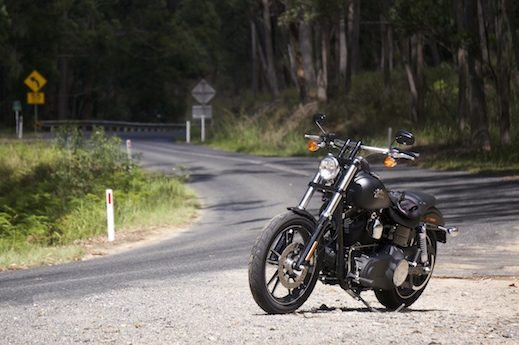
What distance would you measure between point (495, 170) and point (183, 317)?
1907 centimetres

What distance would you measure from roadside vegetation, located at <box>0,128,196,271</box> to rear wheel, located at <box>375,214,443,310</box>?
7.00m

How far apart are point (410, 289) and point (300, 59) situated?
39.3 meters

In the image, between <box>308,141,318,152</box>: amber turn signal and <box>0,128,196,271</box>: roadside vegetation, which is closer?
<box>308,141,318,152</box>: amber turn signal

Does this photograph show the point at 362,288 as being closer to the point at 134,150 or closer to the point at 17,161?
the point at 17,161

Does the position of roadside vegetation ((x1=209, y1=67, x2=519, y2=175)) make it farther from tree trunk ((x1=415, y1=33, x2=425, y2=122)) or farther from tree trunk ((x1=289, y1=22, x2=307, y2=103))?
tree trunk ((x1=289, y1=22, x2=307, y2=103))

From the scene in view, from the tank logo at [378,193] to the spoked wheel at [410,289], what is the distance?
89 centimetres

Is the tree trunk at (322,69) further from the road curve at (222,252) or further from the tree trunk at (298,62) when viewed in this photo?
the road curve at (222,252)

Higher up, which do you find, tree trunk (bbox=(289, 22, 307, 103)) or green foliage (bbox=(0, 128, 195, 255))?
tree trunk (bbox=(289, 22, 307, 103))

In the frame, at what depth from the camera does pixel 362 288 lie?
7.67 meters

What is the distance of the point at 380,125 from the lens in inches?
1443

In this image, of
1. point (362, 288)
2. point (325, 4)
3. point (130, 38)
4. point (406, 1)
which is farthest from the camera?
point (130, 38)

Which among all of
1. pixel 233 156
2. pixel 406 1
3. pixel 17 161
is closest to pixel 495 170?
pixel 406 1

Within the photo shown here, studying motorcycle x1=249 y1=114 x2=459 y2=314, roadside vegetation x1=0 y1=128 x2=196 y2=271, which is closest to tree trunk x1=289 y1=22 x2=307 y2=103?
roadside vegetation x1=0 y1=128 x2=196 y2=271

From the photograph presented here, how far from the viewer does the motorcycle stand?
7.19 metres
